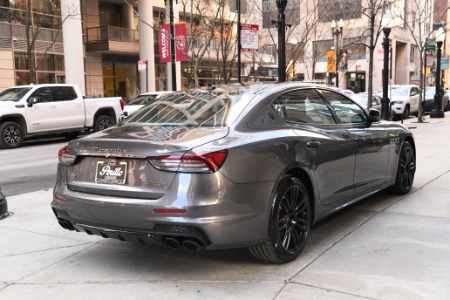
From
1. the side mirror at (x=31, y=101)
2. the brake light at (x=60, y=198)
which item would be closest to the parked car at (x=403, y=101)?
the side mirror at (x=31, y=101)

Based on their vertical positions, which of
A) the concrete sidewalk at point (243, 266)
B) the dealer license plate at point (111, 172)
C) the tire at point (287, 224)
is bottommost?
the concrete sidewalk at point (243, 266)

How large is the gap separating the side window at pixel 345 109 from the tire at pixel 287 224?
1391 millimetres

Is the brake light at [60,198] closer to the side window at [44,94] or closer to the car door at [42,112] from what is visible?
the car door at [42,112]

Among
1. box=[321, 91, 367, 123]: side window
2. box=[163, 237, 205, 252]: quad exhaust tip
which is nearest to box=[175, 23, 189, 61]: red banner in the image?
box=[321, 91, 367, 123]: side window

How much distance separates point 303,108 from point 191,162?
1.77 m

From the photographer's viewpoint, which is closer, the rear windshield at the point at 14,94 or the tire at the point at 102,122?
the rear windshield at the point at 14,94

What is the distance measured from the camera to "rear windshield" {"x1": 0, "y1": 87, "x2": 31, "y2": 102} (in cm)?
1480

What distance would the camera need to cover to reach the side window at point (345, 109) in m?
5.38

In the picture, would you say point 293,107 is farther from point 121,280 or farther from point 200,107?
point 121,280

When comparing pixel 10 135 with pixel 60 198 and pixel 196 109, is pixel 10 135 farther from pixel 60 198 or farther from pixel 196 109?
pixel 196 109

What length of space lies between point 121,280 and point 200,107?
→ 1.70 m

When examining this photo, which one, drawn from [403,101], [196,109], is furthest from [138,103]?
[196,109]

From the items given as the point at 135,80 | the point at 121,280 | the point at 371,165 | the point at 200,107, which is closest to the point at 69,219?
the point at 121,280

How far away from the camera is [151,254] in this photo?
4523 mm
